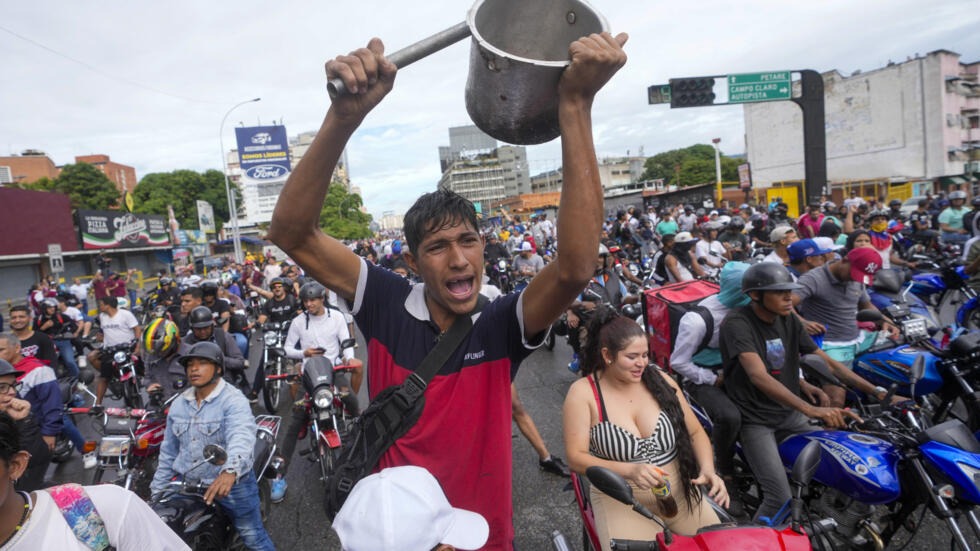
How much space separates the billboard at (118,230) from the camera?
3030 cm

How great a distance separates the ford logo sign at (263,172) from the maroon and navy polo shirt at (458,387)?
2407cm

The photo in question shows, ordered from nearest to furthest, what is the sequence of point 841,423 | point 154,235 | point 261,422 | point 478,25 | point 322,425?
point 478,25 → point 841,423 → point 261,422 → point 322,425 → point 154,235

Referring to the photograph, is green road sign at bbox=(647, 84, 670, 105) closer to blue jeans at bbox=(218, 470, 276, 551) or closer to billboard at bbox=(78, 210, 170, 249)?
blue jeans at bbox=(218, 470, 276, 551)

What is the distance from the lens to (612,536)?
262 centimetres

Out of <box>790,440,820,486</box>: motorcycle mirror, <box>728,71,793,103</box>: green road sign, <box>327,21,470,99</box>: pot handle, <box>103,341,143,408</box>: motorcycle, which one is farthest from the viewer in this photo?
<box>728,71,793,103</box>: green road sign

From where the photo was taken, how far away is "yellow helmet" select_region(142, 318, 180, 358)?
5195mm

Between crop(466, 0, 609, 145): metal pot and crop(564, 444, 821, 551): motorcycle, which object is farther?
crop(564, 444, 821, 551): motorcycle

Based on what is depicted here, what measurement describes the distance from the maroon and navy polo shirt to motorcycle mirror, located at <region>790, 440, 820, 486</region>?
121cm

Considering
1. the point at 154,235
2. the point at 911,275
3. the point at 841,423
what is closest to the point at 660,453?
the point at 841,423

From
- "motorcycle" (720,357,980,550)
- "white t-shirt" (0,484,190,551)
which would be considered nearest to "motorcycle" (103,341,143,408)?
"white t-shirt" (0,484,190,551)

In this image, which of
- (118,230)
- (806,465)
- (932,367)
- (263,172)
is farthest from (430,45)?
(118,230)

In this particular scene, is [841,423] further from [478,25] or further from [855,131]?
[855,131]

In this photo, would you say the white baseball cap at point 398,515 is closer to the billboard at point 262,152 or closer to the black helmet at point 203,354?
the black helmet at point 203,354

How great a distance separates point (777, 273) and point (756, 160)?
176ft
